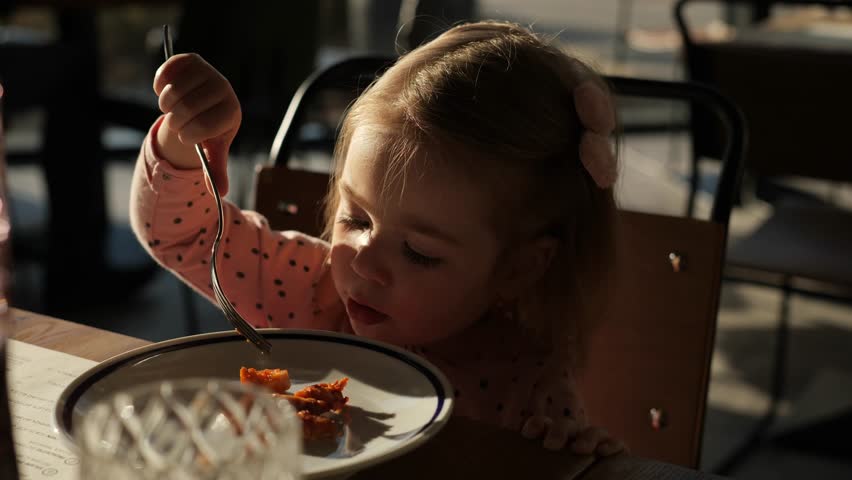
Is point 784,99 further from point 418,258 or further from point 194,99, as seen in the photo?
point 194,99

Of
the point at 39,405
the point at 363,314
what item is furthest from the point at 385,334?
the point at 39,405

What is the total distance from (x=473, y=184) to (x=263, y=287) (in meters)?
0.30

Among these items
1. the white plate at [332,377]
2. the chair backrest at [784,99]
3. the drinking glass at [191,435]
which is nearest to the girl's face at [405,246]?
the white plate at [332,377]

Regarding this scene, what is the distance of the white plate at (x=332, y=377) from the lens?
1.85ft

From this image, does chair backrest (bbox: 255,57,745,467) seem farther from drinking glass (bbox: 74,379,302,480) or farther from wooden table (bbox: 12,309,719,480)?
drinking glass (bbox: 74,379,302,480)

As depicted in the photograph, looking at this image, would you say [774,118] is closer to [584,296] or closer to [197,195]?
[584,296]

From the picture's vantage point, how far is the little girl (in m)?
0.91

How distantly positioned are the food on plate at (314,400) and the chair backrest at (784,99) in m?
1.64

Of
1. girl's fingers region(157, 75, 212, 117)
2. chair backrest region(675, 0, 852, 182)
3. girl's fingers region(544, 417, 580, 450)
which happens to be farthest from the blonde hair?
chair backrest region(675, 0, 852, 182)

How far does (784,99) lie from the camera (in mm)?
2152

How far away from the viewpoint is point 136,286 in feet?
9.57

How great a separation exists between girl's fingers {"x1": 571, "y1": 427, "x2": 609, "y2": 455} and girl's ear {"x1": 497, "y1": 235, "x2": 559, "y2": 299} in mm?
369

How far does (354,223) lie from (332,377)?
0.27 m

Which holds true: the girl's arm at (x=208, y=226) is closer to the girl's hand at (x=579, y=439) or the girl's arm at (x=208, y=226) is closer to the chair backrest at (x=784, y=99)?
the girl's hand at (x=579, y=439)
